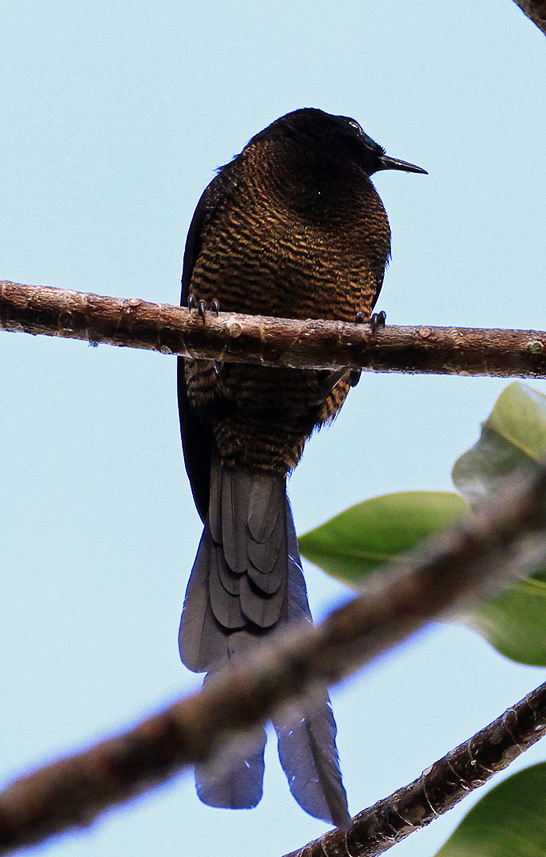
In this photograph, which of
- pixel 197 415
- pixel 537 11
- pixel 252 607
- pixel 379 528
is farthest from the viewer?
pixel 197 415

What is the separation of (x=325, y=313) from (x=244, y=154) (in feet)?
2.06

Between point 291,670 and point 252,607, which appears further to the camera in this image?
point 252,607

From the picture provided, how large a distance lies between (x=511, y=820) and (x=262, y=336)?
3.47 ft

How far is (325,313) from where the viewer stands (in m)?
2.63

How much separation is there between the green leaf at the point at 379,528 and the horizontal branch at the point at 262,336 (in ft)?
1.01

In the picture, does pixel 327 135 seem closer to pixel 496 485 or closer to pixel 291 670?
pixel 496 485

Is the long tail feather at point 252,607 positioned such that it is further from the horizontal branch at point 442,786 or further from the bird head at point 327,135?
Result: the bird head at point 327,135

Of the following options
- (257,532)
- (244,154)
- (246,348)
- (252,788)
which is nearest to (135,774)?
(252,788)

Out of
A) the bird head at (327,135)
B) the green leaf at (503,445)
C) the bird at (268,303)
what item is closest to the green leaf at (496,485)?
the green leaf at (503,445)

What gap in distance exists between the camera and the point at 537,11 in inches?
65.5

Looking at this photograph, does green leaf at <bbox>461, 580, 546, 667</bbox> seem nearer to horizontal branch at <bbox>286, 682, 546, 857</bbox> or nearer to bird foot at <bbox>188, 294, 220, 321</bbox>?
horizontal branch at <bbox>286, 682, 546, 857</bbox>

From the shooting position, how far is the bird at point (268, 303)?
7.69 feet

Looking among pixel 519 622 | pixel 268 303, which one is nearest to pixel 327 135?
pixel 268 303

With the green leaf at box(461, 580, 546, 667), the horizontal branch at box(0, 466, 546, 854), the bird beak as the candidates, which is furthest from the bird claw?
the horizontal branch at box(0, 466, 546, 854)
